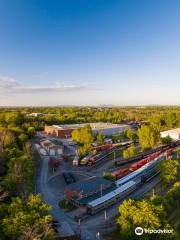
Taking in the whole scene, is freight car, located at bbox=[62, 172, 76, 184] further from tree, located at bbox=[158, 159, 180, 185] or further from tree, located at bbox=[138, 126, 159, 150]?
tree, located at bbox=[138, 126, 159, 150]

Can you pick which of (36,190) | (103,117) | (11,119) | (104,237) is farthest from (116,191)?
(103,117)

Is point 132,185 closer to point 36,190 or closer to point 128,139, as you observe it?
point 36,190

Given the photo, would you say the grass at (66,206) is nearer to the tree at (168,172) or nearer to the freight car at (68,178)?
the freight car at (68,178)

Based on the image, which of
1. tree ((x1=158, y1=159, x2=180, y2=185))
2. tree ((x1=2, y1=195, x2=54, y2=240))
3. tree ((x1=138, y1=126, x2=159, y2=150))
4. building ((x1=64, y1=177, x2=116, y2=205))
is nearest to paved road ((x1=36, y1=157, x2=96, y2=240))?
building ((x1=64, y1=177, x2=116, y2=205))

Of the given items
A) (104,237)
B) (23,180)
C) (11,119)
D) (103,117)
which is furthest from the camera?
(103,117)

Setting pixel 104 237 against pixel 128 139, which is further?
pixel 128 139

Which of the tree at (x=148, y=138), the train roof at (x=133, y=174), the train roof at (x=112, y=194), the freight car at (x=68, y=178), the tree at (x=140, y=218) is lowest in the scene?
the freight car at (x=68, y=178)

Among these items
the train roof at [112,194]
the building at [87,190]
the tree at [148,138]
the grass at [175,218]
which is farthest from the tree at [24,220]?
the tree at [148,138]
